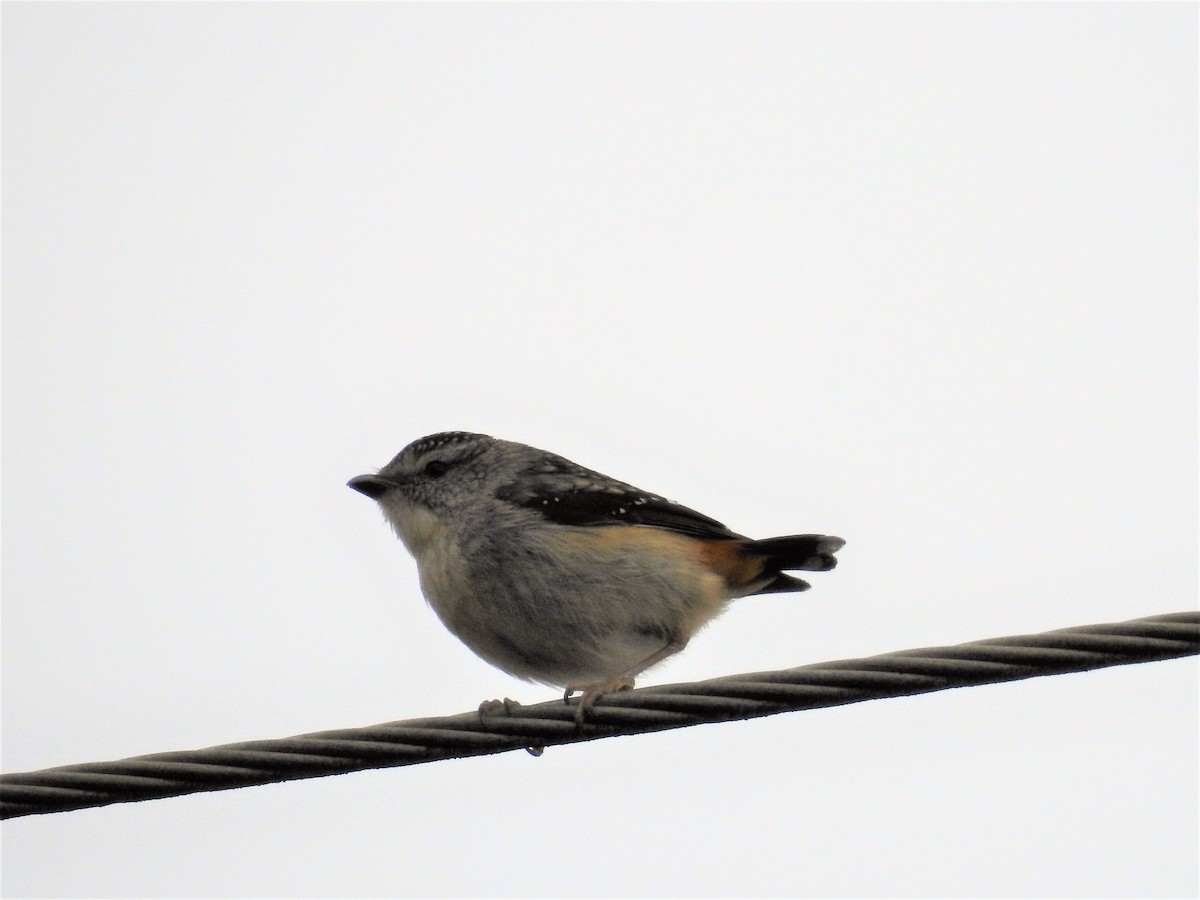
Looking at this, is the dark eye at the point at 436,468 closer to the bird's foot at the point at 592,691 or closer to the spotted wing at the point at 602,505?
the spotted wing at the point at 602,505

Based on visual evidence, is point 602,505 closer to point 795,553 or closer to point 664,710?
point 795,553

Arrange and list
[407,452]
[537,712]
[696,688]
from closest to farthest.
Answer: [696,688] → [537,712] → [407,452]

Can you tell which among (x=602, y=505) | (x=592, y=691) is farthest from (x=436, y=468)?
(x=592, y=691)

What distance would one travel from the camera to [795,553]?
24.7 feet

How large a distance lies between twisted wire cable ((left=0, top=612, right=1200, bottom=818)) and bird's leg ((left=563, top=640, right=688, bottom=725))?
4.9 inches

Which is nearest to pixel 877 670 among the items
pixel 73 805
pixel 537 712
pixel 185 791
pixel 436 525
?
pixel 537 712

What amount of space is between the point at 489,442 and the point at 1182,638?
211 inches

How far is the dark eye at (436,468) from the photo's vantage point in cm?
871

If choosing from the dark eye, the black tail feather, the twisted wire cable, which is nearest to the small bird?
the black tail feather

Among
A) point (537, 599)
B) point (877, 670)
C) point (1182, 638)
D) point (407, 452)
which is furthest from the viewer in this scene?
point (407, 452)

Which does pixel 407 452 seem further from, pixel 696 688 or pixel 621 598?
pixel 696 688

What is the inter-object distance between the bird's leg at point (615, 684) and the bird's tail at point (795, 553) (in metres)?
0.65

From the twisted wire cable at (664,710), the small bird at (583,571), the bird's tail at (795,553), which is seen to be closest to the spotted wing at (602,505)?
the small bird at (583,571)

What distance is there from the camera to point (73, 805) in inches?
188
